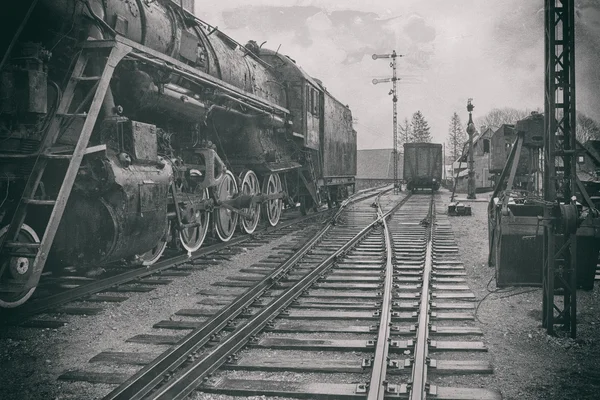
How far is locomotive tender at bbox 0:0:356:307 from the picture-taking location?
13.3ft

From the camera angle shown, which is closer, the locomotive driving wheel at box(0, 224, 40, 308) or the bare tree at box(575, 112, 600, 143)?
the locomotive driving wheel at box(0, 224, 40, 308)

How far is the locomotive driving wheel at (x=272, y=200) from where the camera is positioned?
1057 centimetres

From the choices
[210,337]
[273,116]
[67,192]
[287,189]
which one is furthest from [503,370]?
[287,189]

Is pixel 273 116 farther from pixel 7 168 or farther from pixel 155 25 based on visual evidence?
pixel 7 168

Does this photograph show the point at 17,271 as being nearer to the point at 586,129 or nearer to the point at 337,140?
the point at 337,140

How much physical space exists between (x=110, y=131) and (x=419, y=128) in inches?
2962

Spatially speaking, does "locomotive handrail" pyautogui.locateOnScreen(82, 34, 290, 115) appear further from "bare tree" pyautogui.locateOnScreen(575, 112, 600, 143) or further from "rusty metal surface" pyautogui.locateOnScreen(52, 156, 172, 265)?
"bare tree" pyautogui.locateOnScreen(575, 112, 600, 143)

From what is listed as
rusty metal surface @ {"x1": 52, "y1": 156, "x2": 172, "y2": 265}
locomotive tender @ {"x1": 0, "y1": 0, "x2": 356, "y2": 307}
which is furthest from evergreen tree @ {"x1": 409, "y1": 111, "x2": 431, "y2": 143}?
rusty metal surface @ {"x1": 52, "y1": 156, "x2": 172, "y2": 265}

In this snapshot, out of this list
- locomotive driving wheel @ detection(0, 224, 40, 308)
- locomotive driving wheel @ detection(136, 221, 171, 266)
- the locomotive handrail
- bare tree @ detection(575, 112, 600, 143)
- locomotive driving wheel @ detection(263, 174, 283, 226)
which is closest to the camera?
locomotive driving wheel @ detection(0, 224, 40, 308)

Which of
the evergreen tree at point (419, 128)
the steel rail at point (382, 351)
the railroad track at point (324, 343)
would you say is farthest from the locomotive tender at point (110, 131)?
the evergreen tree at point (419, 128)

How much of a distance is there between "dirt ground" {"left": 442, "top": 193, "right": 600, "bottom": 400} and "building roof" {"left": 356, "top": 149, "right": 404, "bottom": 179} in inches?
2161

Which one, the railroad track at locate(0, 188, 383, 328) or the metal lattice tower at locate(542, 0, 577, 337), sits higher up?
the metal lattice tower at locate(542, 0, 577, 337)

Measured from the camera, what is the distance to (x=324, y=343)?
3.57 metres

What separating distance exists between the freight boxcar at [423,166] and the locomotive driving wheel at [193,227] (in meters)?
22.7
